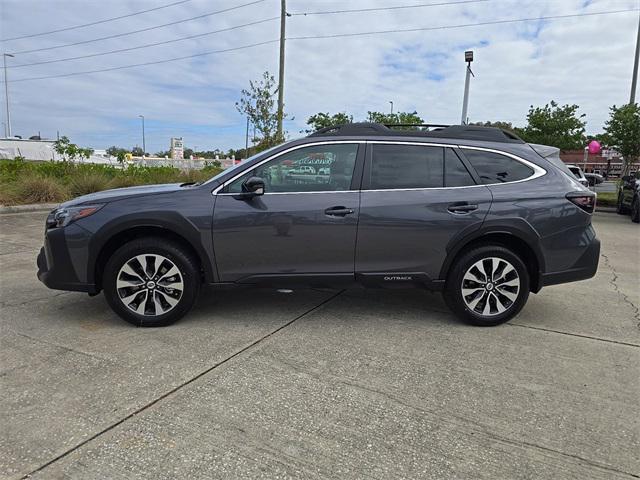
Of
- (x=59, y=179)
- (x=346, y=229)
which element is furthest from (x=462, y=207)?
(x=59, y=179)

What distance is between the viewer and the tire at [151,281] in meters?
4.06

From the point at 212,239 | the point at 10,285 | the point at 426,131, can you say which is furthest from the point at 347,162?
the point at 10,285

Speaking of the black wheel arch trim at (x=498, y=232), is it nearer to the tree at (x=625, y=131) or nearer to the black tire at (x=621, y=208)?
the black tire at (x=621, y=208)

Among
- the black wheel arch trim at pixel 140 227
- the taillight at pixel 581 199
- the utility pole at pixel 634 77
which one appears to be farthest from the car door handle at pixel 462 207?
the utility pole at pixel 634 77

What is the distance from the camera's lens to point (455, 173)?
4332 millimetres

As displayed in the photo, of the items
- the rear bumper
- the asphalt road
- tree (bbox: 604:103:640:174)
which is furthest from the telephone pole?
the rear bumper

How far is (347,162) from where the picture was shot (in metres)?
4.28

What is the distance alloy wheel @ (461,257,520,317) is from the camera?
427cm

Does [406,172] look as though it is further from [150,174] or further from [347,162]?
[150,174]

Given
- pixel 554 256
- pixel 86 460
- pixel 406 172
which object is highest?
pixel 406 172

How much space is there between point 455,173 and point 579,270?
1.45m

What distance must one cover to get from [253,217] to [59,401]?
1955 millimetres

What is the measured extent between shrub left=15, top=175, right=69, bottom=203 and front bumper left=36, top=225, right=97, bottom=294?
34.3 feet

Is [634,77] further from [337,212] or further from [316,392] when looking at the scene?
[316,392]
